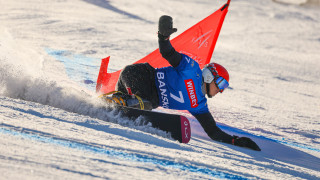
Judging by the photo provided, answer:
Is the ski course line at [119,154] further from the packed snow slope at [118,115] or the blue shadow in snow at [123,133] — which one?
the blue shadow in snow at [123,133]

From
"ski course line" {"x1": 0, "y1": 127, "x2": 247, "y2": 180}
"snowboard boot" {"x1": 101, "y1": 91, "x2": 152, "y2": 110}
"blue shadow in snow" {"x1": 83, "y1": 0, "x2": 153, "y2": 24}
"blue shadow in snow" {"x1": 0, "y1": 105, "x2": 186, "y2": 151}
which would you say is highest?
"blue shadow in snow" {"x1": 83, "y1": 0, "x2": 153, "y2": 24}

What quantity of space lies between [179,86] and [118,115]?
798 millimetres

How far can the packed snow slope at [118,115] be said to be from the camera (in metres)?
2.18

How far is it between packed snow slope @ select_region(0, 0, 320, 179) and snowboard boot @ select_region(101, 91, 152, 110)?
0.16 meters

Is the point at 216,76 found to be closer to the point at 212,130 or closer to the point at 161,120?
the point at 212,130

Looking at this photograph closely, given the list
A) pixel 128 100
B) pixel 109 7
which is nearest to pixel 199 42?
pixel 128 100

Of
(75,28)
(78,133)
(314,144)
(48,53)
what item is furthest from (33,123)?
(75,28)

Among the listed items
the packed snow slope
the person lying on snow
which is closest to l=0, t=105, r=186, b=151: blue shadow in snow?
the packed snow slope

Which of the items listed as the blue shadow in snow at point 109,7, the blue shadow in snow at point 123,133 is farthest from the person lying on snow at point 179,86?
the blue shadow in snow at point 109,7

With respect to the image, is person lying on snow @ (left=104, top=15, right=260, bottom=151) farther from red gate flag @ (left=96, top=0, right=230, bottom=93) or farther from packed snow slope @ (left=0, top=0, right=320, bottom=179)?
red gate flag @ (left=96, top=0, right=230, bottom=93)

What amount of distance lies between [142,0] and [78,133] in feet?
38.3

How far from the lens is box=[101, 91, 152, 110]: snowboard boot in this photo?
3.44 m

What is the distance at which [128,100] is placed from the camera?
3.53 metres

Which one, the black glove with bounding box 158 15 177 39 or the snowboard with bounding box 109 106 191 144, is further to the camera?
the black glove with bounding box 158 15 177 39
